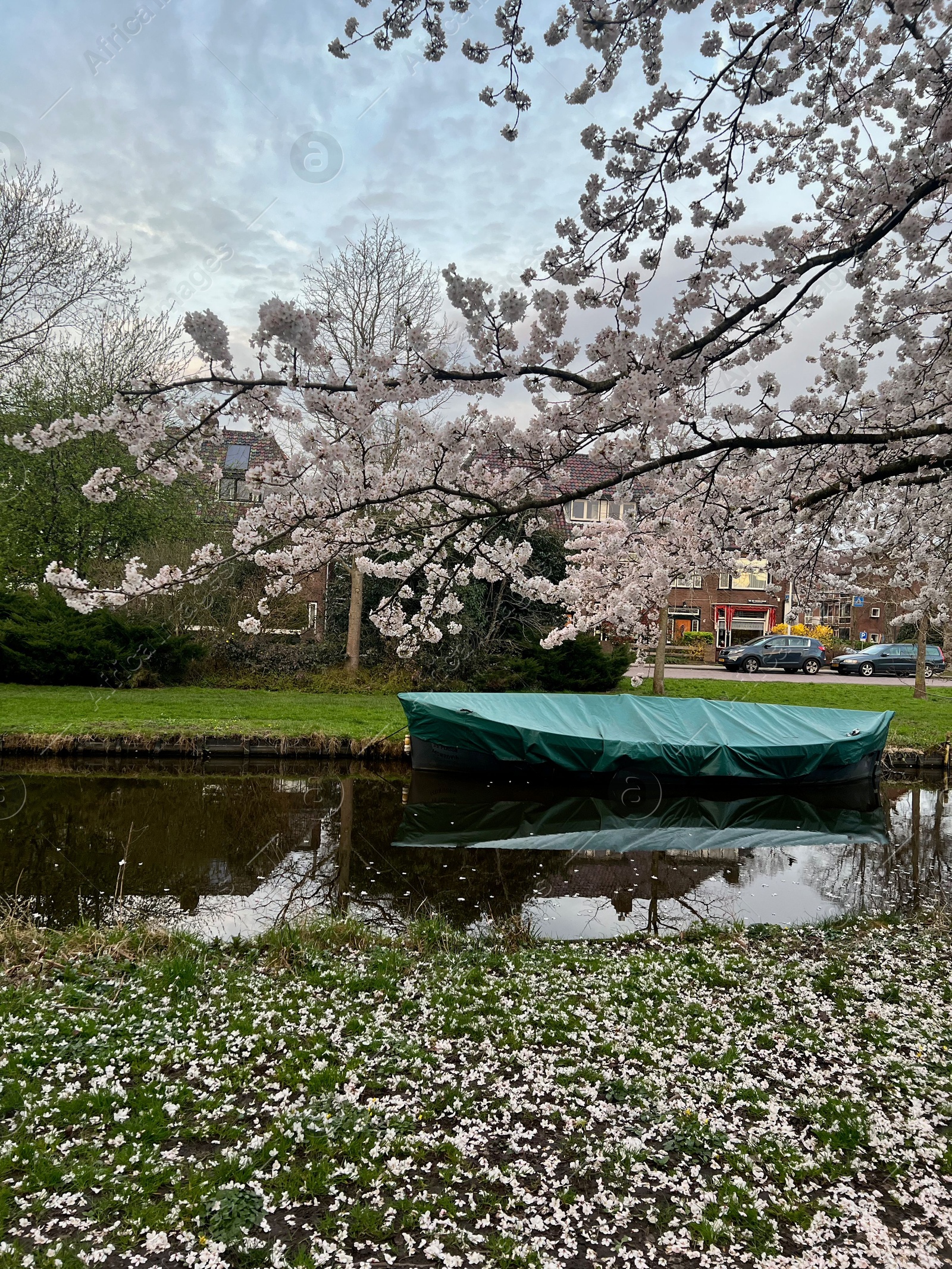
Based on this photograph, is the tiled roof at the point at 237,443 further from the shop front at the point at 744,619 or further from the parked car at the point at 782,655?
the shop front at the point at 744,619

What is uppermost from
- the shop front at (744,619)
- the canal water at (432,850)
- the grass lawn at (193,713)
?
the shop front at (744,619)

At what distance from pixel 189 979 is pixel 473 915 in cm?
268

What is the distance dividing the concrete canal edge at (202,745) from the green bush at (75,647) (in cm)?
460

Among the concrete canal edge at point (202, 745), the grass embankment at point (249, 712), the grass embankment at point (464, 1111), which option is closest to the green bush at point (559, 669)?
the grass embankment at point (249, 712)

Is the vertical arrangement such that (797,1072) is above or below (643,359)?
below

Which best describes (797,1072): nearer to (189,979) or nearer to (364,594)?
(189,979)

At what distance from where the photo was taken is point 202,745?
41.2 feet

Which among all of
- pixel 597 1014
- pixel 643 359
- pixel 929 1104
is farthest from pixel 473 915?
pixel 643 359

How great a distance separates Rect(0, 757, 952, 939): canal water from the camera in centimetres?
659

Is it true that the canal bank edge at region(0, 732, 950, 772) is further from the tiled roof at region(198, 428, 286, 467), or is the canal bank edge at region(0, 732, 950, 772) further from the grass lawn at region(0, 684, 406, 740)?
the tiled roof at region(198, 428, 286, 467)

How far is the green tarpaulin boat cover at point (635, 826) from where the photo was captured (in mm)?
9031

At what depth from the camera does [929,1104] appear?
3.25 metres

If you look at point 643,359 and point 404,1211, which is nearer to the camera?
point 404,1211

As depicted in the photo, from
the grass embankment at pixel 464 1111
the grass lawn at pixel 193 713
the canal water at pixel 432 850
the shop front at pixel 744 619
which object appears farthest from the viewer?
the shop front at pixel 744 619
